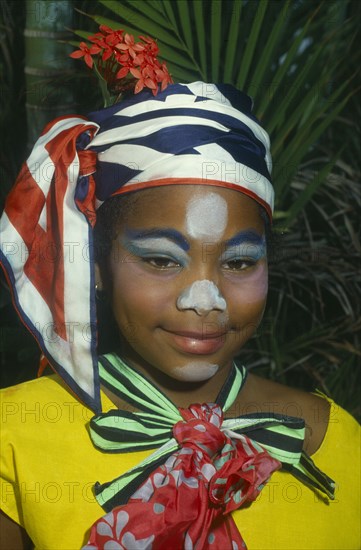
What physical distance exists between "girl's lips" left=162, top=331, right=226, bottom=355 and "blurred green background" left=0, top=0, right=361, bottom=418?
1.98 feet

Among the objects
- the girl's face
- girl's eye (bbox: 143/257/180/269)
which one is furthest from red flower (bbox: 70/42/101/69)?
girl's eye (bbox: 143/257/180/269)

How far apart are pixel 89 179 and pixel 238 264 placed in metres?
0.35

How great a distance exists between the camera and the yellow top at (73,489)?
1685 millimetres

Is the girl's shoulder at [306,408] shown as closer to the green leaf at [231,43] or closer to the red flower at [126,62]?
the red flower at [126,62]

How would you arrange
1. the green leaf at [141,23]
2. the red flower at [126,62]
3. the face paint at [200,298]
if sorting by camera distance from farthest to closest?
1. the green leaf at [141,23]
2. the red flower at [126,62]
3. the face paint at [200,298]

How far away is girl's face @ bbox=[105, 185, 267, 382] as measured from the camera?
162cm

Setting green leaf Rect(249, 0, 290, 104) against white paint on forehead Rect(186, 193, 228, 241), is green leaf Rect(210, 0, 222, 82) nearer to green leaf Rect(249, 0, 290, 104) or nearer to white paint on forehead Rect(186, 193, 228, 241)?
green leaf Rect(249, 0, 290, 104)

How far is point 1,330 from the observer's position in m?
2.50

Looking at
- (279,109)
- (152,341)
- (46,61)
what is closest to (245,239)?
(152,341)

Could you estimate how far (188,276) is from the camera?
5.30 feet

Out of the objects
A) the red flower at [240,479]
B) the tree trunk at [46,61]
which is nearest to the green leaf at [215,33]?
the tree trunk at [46,61]

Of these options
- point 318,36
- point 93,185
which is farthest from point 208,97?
point 318,36

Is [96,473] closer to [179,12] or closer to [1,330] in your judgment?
[1,330]

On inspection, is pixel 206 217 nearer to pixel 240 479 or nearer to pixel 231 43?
pixel 240 479
